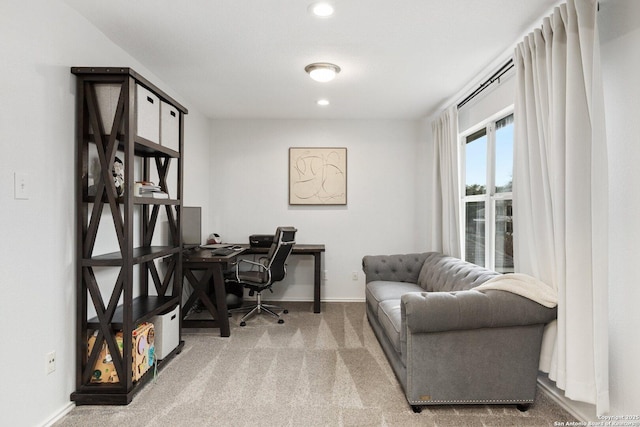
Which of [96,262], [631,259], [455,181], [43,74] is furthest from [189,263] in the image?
[631,259]

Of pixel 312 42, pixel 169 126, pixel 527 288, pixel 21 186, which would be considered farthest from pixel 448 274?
pixel 21 186

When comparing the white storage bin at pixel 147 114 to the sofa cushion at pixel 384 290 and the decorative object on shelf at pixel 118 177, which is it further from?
the sofa cushion at pixel 384 290

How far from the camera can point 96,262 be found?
227 cm

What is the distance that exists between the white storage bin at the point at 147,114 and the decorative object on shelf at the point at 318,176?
2.37m

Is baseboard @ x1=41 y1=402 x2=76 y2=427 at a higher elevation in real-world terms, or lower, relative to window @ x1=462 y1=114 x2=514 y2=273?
lower

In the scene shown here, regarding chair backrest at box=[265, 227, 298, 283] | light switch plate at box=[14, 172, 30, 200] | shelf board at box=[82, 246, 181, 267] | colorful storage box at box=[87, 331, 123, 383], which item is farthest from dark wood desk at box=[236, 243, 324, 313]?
light switch plate at box=[14, 172, 30, 200]

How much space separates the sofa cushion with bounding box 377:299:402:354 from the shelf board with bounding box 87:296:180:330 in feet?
5.83

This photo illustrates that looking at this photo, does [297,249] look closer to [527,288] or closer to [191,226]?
[191,226]

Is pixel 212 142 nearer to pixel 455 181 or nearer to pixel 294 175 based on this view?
pixel 294 175

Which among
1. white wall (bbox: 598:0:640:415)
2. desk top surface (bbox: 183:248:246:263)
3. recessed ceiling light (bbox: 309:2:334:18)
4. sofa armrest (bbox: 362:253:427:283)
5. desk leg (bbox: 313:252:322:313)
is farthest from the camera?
desk leg (bbox: 313:252:322:313)

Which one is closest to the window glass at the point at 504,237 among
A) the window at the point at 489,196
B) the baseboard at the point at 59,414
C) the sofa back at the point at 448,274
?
the window at the point at 489,196

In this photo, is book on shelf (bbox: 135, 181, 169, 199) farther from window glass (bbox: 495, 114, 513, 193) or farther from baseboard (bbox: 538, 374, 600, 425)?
baseboard (bbox: 538, 374, 600, 425)

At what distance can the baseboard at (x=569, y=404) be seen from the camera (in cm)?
201

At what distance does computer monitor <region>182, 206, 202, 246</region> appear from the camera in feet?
13.1
